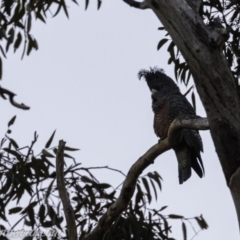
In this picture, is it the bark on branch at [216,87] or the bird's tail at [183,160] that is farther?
the bird's tail at [183,160]

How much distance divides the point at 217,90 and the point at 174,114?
144cm

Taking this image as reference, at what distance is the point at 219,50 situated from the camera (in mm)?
2641

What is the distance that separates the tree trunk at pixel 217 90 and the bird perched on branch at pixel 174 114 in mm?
616

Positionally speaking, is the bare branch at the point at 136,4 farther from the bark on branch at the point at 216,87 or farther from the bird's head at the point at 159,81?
the bird's head at the point at 159,81

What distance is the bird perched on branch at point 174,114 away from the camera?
3697 mm

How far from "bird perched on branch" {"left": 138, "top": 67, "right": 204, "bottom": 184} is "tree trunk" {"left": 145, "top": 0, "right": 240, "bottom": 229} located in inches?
24.3

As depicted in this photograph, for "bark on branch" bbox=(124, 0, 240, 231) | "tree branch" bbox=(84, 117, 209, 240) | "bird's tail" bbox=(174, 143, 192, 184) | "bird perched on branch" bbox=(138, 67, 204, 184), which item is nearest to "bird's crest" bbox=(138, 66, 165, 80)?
"bird perched on branch" bbox=(138, 67, 204, 184)

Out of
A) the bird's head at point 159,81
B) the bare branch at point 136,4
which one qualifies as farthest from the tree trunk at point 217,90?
the bird's head at point 159,81

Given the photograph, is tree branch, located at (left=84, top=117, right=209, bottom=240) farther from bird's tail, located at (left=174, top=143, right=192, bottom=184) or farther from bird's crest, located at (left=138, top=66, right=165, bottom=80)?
bird's crest, located at (left=138, top=66, right=165, bottom=80)

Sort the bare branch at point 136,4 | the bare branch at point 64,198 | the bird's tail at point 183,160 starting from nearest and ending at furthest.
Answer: the bare branch at point 136,4, the bare branch at point 64,198, the bird's tail at point 183,160

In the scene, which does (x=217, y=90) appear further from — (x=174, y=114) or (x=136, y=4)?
(x=174, y=114)

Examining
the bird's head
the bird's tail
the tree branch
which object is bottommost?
the tree branch

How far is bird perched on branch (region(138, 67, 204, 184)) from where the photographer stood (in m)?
3.70

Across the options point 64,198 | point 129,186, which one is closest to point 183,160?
point 129,186
